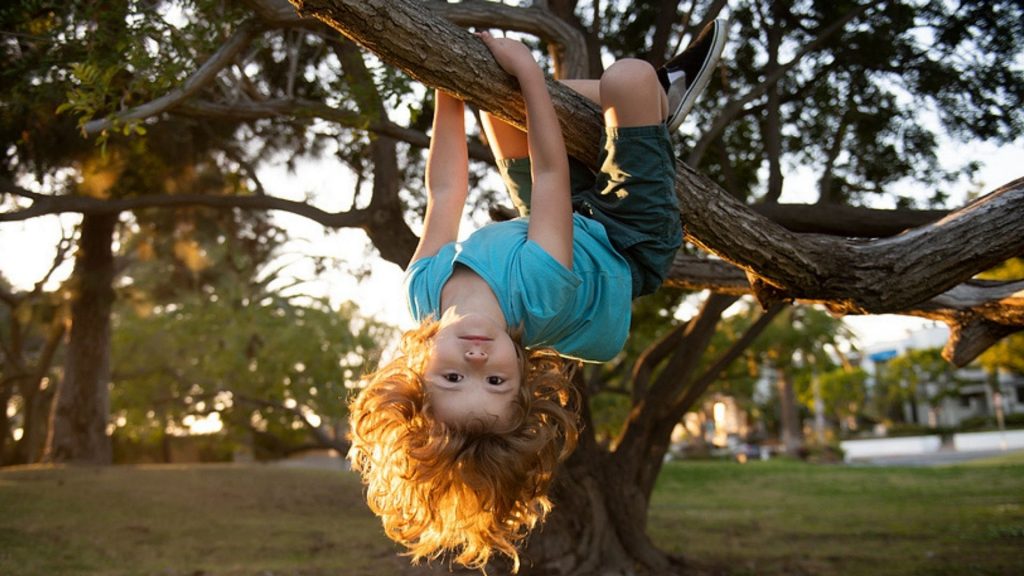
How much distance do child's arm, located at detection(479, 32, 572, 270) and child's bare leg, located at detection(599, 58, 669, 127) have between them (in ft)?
0.72

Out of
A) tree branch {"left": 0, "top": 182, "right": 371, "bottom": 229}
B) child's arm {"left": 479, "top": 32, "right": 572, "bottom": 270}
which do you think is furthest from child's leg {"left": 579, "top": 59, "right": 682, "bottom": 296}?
tree branch {"left": 0, "top": 182, "right": 371, "bottom": 229}

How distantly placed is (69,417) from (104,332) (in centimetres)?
131

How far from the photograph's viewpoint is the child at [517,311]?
10.1ft

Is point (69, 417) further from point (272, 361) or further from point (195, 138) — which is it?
point (195, 138)

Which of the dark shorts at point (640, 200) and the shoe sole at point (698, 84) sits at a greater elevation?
the shoe sole at point (698, 84)

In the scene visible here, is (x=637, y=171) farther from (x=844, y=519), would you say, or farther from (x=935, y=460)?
(x=935, y=460)

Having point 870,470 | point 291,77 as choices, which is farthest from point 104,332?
point 870,470

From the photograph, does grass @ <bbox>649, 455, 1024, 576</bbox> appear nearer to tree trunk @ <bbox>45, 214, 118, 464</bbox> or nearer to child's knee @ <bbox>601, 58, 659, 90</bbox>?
child's knee @ <bbox>601, 58, 659, 90</bbox>

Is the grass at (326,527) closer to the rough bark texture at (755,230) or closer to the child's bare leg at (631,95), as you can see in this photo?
the rough bark texture at (755,230)

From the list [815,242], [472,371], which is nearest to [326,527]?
[815,242]

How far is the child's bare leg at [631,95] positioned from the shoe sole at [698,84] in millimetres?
197

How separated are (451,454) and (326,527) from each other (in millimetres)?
8850

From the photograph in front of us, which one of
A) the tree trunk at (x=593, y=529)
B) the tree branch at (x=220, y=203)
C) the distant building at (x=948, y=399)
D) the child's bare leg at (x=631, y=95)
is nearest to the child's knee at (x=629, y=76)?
the child's bare leg at (x=631, y=95)

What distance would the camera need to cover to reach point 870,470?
72.5ft
